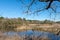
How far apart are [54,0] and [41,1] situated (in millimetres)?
791

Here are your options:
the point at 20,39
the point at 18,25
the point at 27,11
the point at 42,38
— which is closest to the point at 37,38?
the point at 42,38

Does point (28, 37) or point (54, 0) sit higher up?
point (54, 0)

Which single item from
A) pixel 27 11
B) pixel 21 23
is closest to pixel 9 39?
pixel 27 11

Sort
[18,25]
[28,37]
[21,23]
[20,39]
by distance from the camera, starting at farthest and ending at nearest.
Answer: [21,23] → [18,25] → [28,37] → [20,39]

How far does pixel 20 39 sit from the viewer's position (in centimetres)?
1259

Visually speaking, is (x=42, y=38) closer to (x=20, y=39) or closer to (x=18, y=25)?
(x=20, y=39)

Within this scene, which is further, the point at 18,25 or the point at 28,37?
the point at 18,25

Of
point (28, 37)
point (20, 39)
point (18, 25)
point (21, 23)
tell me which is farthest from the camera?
point (21, 23)

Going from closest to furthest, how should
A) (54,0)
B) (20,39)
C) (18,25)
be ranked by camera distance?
1. (54,0)
2. (20,39)
3. (18,25)

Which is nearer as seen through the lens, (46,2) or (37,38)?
(46,2)

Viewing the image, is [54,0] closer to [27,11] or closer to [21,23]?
[27,11]

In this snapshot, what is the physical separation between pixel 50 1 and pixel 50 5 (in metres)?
0.30

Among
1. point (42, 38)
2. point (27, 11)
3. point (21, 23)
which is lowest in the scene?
point (21, 23)

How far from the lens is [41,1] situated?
394 inches
